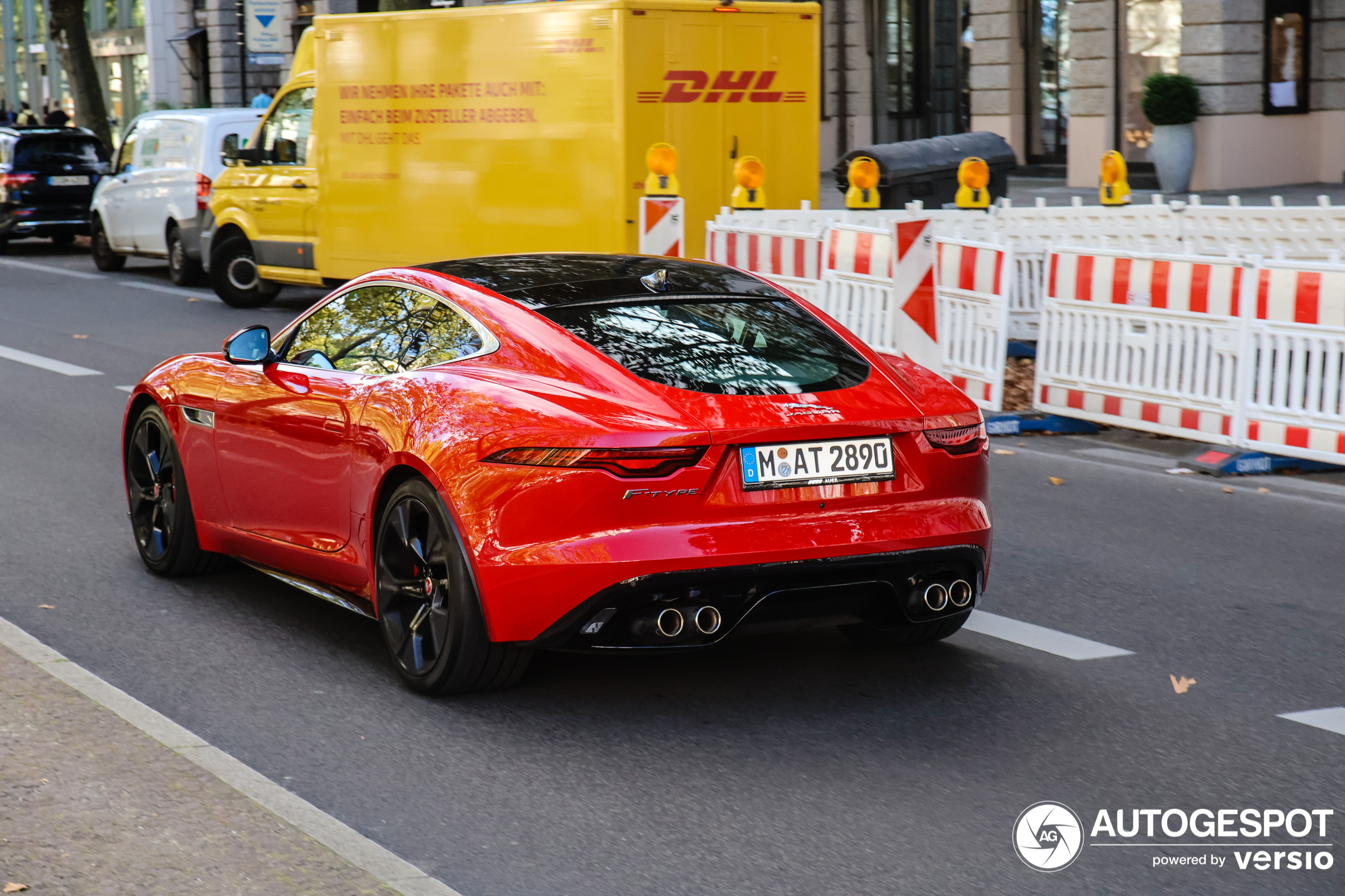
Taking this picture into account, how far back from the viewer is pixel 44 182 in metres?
25.0

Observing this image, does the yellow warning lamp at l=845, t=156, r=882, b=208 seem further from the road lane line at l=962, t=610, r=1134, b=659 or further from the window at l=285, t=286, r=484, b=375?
the window at l=285, t=286, r=484, b=375

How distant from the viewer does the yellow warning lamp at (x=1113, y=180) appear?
15.1 metres

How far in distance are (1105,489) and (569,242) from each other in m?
6.52

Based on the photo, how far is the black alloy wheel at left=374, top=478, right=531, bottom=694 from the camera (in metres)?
4.90

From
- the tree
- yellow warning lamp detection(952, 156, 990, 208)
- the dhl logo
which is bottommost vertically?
yellow warning lamp detection(952, 156, 990, 208)

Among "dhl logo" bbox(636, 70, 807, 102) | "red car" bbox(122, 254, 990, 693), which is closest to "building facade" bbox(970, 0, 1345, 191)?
"dhl logo" bbox(636, 70, 807, 102)

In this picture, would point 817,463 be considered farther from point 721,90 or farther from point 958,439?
point 721,90

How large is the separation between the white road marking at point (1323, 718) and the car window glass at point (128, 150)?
60.5ft

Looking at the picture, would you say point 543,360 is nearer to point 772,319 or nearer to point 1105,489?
point 772,319

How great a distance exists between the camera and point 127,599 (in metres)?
6.43

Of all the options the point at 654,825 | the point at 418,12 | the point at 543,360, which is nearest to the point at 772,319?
the point at 543,360

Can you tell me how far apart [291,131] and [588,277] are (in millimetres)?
12533

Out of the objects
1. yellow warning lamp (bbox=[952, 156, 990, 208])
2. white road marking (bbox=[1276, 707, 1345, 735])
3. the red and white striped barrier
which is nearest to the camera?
white road marking (bbox=[1276, 707, 1345, 735])

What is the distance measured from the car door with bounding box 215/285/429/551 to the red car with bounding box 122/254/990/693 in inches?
0.5
